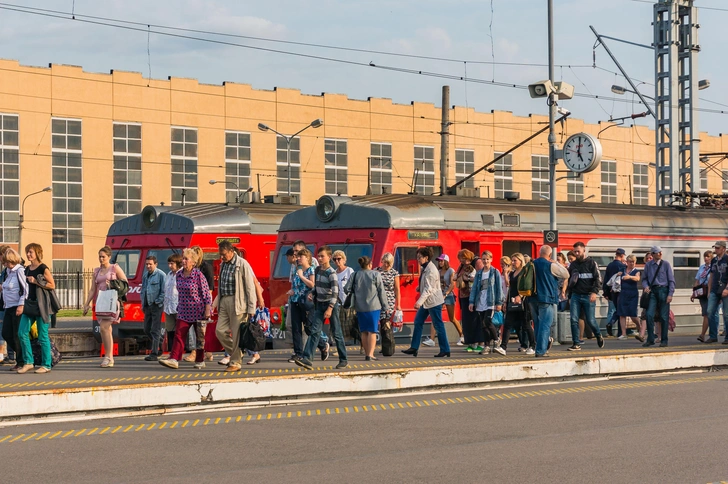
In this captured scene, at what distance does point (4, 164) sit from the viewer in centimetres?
5853

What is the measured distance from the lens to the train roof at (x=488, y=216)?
20750 millimetres

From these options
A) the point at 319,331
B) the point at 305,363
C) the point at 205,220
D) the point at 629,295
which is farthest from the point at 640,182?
the point at 305,363

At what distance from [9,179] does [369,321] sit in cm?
4630

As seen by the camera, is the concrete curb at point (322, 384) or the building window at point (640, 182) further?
the building window at point (640, 182)

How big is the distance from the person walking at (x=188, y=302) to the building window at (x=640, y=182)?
226ft

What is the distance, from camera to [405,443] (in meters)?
9.76

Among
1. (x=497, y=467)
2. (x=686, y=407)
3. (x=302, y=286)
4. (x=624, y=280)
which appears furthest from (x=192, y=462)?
(x=624, y=280)

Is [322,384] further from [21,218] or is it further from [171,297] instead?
[21,218]

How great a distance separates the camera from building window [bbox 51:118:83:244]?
60.1 m

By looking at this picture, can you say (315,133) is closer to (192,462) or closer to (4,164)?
(4,164)

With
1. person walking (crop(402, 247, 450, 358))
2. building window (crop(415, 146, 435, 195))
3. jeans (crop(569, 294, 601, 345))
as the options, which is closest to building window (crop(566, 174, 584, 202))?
building window (crop(415, 146, 435, 195))

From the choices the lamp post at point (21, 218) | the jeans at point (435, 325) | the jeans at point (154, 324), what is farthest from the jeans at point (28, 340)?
the lamp post at point (21, 218)

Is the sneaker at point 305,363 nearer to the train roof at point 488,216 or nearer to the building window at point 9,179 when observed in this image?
the train roof at point 488,216

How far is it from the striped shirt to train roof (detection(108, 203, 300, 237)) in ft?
25.3
